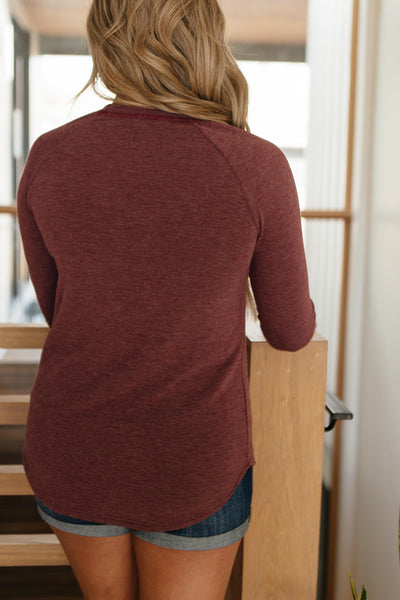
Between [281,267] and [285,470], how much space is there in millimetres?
454

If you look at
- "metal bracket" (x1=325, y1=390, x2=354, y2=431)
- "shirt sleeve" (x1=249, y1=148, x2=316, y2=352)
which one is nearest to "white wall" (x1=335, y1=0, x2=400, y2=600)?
"metal bracket" (x1=325, y1=390, x2=354, y2=431)

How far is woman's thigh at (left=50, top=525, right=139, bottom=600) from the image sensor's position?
0.84 metres

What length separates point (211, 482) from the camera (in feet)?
2.55

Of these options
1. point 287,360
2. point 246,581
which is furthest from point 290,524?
point 287,360

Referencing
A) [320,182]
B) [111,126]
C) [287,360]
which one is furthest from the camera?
[320,182]

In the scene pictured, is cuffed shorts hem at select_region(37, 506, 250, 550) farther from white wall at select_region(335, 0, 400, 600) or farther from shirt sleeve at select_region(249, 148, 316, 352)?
white wall at select_region(335, 0, 400, 600)

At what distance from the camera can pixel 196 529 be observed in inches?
31.6

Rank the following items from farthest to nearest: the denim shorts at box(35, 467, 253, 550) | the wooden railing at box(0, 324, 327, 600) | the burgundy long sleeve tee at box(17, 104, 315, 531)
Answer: the wooden railing at box(0, 324, 327, 600) → the denim shorts at box(35, 467, 253, 550) → the burgundy long sleeve tee at box(17, 104, 315, 531)

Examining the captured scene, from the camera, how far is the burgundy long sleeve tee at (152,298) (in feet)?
2.29

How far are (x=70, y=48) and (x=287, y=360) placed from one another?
1.34 metres

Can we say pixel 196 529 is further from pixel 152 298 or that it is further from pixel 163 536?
pixel 152 298

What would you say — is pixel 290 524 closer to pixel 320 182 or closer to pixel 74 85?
pixel 320 182

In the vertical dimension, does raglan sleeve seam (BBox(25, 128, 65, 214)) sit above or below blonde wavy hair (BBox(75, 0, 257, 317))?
below

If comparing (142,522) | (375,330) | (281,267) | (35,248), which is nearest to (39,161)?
(35,248)
